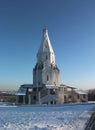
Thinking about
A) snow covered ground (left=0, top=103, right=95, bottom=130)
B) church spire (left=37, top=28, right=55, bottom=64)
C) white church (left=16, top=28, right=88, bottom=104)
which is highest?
church spire (left=37, top=28, right=55, bottom=64)

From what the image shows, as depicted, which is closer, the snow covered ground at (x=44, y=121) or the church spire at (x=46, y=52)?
the snow covered ground at (x=44, y=121)

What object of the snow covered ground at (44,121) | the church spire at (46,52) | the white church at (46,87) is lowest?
the snow covered ground at (44,121)

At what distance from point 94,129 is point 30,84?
149 ft

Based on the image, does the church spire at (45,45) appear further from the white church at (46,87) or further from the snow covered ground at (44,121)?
the snow covered ground at (44,121)

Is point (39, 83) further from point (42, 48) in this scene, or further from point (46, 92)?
point (42, 48)

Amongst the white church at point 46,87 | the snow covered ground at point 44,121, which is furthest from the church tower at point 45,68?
the snow covered ground at point 44,121

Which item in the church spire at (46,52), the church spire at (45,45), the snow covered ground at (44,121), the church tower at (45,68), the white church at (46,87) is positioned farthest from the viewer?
the church spire at (45,45)

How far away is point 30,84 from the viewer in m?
58.3

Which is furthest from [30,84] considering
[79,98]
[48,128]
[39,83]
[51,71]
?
[48,128]

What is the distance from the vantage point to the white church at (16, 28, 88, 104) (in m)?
53.4

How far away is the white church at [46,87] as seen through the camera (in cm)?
5344

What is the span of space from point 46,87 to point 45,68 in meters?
6.30

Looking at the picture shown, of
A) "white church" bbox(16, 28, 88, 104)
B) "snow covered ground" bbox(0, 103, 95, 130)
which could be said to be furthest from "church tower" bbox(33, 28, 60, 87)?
"snow covered ground" bbox(0, 103, 95, 130)

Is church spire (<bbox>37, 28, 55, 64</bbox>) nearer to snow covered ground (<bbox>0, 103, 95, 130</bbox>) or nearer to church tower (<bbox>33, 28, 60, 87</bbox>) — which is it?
church tower (<bbox>33, 28, 60, 87</bbox>)
